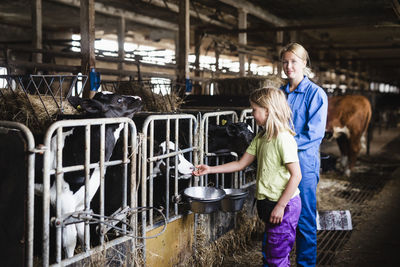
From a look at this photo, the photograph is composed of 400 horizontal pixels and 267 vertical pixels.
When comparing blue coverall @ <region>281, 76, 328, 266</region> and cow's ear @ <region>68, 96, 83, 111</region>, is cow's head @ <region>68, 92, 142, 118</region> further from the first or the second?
blue coverall @ <region>281, 76, 328, 266</region>

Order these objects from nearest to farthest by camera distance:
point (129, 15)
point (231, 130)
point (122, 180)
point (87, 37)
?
1. point (122, 180)
2. point (231, 130)
3. point (87, 37)
4. point (129, 15)

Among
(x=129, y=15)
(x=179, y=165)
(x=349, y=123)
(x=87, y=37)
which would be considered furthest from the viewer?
(x=129, y=15)

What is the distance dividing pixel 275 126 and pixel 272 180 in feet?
1.15

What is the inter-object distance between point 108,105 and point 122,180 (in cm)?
54

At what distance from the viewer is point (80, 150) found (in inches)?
112

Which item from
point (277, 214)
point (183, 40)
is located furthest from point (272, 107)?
point (183, 40)

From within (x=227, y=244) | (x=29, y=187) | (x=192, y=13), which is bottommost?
(x=227, y=244)

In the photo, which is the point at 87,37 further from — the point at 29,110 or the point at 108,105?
the point at 108,105

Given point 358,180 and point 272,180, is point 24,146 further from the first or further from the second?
point 358,180

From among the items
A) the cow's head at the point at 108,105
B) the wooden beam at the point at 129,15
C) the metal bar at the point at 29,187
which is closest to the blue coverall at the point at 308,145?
the cow's head at the point at 108,105

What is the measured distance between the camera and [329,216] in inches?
177

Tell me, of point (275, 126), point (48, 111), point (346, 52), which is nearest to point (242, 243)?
point (275, 126)

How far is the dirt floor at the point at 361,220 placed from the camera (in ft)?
12.7

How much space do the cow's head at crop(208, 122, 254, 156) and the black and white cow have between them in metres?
1.14
